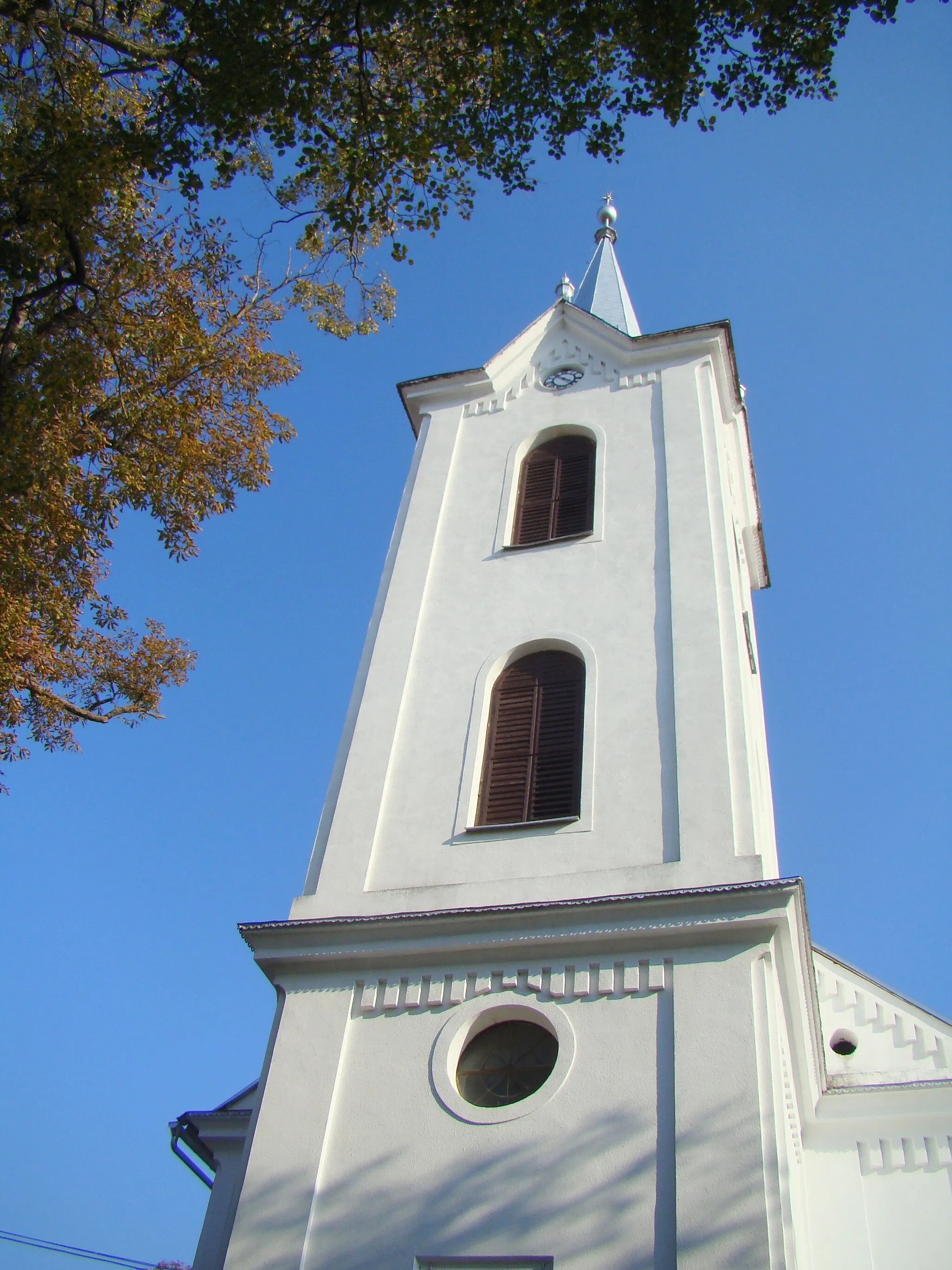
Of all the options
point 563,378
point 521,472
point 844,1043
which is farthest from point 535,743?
point 563,378

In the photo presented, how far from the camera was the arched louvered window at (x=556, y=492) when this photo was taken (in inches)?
638

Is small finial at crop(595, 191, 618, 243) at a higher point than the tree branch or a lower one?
higher

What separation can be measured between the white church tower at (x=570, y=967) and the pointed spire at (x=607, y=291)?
717 cm

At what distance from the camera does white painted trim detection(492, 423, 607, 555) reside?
15.6 m

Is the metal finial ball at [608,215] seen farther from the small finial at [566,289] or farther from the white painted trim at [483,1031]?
the white painted trim at [483,1031]

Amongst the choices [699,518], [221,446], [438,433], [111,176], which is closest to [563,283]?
[438,433]

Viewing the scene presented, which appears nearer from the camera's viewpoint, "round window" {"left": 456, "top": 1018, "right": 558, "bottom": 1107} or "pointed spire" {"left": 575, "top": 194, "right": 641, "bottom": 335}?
"round window" {"left": 456, "top": 1018, "right": 558, "bottom": 1107}

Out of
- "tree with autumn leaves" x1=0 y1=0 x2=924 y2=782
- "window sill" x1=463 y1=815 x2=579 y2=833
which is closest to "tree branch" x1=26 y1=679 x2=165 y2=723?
"tree with autumn leaves" x1=0 y1=0 x2=924 y2=782

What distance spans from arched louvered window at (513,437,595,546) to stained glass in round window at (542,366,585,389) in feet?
4.36

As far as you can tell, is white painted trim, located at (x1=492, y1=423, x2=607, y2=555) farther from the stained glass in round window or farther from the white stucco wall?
the stained glass in round window

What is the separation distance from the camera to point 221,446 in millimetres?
13609

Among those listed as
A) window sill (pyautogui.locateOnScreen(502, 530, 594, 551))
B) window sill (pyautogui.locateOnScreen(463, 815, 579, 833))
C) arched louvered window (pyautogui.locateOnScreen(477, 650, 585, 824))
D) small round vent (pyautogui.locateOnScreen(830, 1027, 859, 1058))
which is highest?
window sill (pyautogui.locateOnScreen(502, 530, 594, 551))

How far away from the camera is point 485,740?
13375mm

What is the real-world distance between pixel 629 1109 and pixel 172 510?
305 inches
